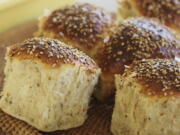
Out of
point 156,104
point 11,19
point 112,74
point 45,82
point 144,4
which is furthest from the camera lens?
point 11,19

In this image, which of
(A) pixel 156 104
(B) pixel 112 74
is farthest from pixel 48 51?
(A) pixel 156 104

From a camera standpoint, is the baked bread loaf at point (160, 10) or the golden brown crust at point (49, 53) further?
the baked bread loaf at point (160, 10)

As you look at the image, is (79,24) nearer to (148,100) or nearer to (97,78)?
(97,78)

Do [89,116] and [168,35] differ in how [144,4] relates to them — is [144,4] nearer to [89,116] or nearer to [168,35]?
[168,35]

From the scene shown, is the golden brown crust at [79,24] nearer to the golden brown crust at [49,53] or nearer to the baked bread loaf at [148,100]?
the golden brown crust at [49,53]

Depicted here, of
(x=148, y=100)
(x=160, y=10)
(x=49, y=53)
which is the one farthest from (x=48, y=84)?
(x=160, y=10)

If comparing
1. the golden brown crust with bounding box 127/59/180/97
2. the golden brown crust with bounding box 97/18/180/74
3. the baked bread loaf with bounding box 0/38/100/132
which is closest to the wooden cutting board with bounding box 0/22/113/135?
the baked bread loaf with bounding box 0/38/100/132

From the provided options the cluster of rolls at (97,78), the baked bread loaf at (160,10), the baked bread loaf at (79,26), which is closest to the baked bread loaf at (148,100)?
the cluster of rolls at (97,78)
